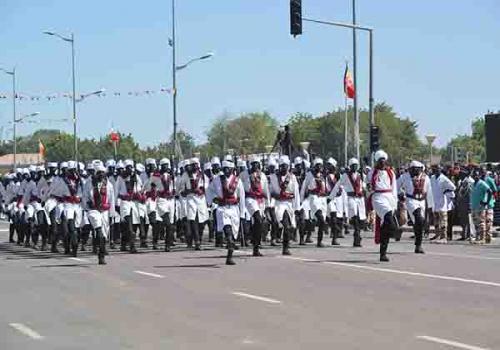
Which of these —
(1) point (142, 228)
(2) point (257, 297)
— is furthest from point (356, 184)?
(2) point (257, 297)

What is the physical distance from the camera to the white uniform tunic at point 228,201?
64.9 feet

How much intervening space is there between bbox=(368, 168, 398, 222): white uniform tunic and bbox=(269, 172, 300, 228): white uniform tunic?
2794mm

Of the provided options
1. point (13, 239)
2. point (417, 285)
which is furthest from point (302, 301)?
point (13, 239)

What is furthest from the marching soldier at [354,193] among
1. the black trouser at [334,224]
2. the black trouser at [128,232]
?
the black trouser at [128,232]

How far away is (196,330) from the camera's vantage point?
38.0 ft

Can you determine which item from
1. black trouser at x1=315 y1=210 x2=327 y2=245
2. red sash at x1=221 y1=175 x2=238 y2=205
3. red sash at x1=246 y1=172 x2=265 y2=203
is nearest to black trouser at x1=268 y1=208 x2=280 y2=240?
red sash at x1=246 y1=172 x2=265 y2=203

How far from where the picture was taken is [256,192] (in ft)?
69.2

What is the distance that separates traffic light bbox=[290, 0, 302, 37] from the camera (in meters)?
29.8

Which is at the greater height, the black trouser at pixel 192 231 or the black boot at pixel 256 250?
the black trouser at pixel 192 231

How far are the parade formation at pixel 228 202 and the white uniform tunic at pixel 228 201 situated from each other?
25mm

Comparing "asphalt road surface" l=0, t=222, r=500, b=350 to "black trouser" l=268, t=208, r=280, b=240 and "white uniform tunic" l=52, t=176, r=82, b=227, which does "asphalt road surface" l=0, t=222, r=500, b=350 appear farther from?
"white uniform tunic" l=52, t=176, r=82, b=227

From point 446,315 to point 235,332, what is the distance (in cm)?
262

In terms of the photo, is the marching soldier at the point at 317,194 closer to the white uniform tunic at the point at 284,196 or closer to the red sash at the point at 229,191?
the white uniform tunic at the point at 284,196

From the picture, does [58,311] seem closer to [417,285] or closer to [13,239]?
[417,285]
